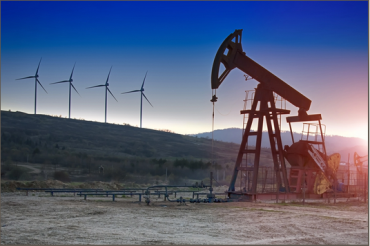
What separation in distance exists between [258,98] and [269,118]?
95 cm

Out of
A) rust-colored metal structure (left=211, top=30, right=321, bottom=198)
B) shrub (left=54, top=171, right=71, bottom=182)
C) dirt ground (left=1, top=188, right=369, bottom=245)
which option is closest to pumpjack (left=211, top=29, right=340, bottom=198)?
rust-colored metal structure (left=211, top=30, right=321, bottom=198)

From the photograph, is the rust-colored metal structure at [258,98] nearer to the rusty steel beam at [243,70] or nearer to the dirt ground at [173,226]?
the rusty steel beam at [243,70]

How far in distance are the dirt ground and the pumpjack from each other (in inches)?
170

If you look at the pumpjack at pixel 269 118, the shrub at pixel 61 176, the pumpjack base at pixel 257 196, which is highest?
the pumpjack at pixel 269 118

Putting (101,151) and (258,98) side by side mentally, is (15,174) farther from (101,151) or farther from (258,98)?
(101,151)

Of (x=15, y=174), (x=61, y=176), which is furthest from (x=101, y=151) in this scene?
(x=15, y=174)

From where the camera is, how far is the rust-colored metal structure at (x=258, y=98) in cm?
1595

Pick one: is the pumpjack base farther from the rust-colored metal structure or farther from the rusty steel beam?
the rusty steel beam

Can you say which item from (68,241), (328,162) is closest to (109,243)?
(68,241)

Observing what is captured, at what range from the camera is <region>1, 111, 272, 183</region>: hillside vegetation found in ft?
112

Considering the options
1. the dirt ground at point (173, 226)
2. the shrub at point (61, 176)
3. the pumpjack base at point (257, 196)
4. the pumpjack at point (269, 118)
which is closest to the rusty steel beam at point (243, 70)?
the pumpjack at point (269, 118)

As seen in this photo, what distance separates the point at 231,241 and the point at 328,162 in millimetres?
11946

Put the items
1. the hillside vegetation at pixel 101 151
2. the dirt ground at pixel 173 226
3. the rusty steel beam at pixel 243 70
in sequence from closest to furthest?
the dirt ground at pixel 173 226, the rusty steel beam at pixel 243 70, the hillside vegetation at pixel 101 151

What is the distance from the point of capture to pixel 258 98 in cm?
1686
